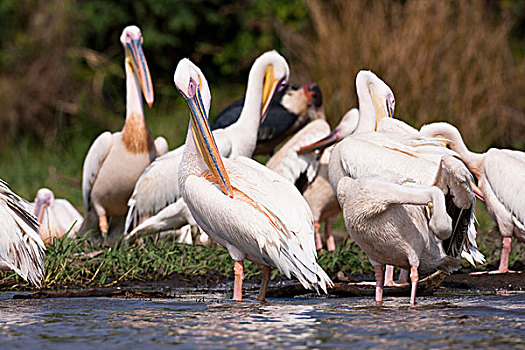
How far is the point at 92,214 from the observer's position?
8359 millimetres

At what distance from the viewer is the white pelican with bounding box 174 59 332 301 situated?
15.6 ft

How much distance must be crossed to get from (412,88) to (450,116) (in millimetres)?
610

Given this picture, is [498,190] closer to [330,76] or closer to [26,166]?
[330,76]

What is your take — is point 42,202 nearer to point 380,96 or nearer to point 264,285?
point 380,96

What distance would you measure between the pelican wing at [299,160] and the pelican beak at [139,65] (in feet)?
4.14

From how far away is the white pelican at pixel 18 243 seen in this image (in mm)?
5133

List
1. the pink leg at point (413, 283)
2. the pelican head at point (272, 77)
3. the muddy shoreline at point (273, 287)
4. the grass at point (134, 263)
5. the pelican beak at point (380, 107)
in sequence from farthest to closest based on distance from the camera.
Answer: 1. the pelican head at point (272, 77)
2. the pelican beak at point (380, 107)
3. the grass at point (134, 263)
4. the muddy shoreline at point (273, 287)
5. the pink leg at point (413, 283)

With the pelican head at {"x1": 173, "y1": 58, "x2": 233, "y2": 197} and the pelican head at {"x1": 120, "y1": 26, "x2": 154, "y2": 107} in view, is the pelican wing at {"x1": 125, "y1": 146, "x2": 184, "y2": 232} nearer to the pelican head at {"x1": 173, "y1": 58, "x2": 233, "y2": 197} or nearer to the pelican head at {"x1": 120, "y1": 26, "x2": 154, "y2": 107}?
the pelican head at {"x1": 120, "y1": 26, "x2": 154, "y2": 107}

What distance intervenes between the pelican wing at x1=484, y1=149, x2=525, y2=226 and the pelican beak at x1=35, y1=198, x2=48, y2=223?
380 cm

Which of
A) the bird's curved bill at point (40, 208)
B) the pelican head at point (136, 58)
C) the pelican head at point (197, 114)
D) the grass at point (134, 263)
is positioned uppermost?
the pelican head at point (136, 58)

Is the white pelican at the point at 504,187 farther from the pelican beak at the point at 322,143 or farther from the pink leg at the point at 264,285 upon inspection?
the pink leg at the point at 264,285

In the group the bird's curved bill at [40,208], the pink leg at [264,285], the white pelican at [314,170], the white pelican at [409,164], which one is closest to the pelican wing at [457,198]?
the white pelican at [409,164]

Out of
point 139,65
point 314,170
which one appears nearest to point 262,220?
point 314,170

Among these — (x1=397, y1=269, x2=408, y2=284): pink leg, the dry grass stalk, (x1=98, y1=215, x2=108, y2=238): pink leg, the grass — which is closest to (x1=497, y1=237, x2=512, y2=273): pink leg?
(x1=397, y1=269, x2=408, y2=284): pink leg
